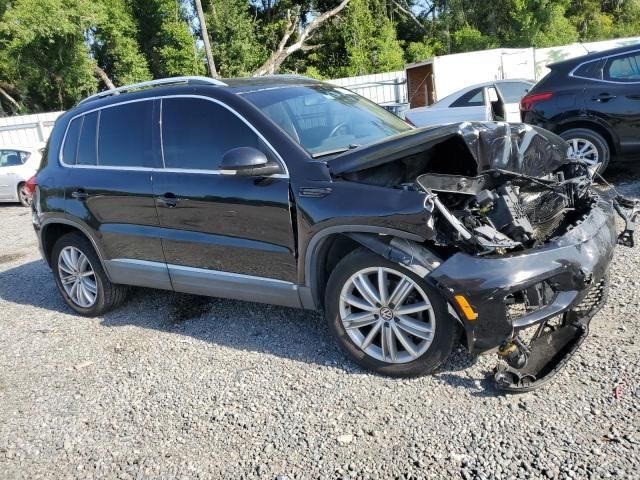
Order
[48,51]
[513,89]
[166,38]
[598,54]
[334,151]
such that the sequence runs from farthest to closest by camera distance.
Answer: [166,38] < [48,51] < [513,89] < [598,54] < [334,151]

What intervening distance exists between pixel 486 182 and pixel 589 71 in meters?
4.73

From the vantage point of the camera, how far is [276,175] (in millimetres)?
3500

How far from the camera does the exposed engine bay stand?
2.96 metres

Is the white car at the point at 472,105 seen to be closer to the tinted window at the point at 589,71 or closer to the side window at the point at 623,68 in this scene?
the tinted window at the point at 589,71

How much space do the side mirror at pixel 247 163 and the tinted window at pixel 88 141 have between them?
6.01 ft

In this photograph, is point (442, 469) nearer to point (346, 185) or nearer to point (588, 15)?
point (346, 185)

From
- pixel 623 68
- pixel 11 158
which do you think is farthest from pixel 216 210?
pixel 11 158

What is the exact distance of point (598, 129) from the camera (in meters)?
6.88

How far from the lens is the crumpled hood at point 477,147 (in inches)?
123

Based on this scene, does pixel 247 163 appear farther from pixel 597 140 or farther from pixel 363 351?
pixel 597 140

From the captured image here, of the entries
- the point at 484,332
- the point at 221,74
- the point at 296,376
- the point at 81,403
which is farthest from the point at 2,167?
the point at 221,74

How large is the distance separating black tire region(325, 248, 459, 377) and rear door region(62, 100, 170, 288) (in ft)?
5.30

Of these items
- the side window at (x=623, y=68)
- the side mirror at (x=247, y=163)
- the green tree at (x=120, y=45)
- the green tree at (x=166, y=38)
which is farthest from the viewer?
the green tree at (x=120, y=45)

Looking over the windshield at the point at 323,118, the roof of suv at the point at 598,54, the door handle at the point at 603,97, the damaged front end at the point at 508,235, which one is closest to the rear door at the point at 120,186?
the windshield at the point at 323,118
